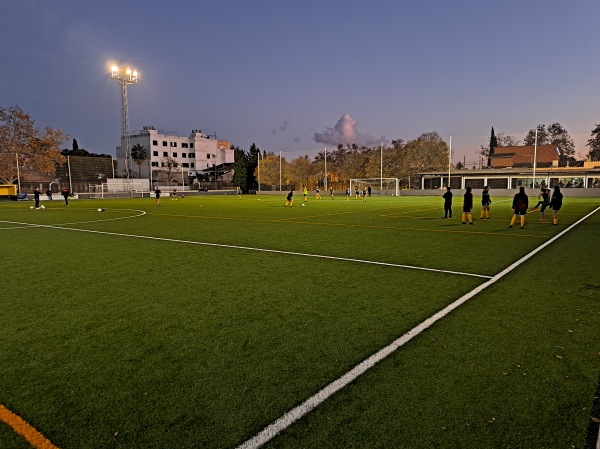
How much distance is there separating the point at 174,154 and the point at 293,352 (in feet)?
346

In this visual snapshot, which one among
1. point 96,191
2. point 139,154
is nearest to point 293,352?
point 96,191

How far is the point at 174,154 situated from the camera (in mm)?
102375

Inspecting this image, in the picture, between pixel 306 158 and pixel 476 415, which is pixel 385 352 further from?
pixel 306 158

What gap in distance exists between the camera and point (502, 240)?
40.9 feet

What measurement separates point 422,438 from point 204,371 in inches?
81.2

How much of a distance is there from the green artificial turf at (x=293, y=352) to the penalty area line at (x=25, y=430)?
0.15 feet

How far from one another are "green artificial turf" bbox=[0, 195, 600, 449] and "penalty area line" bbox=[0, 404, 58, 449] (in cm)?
4

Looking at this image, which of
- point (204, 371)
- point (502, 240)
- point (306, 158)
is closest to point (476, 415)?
point (204, 371)

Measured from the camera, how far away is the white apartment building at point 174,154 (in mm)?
96562

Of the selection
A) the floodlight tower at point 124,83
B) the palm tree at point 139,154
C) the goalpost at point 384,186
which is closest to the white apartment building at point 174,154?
the palm tree at point 139,154

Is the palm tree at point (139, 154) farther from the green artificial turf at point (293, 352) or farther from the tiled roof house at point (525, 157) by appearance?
the green artificial turf at point (293, 352)

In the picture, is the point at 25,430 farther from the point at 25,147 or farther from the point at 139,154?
the point at 139,154

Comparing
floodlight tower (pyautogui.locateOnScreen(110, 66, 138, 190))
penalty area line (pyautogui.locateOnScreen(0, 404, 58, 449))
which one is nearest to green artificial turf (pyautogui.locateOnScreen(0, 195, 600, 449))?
penalty area line (pyautogui.locateOnScreen(0, 404, 58, 449))

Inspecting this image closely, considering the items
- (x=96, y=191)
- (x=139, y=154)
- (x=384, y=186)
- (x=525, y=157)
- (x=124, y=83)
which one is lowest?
(x=96, y=191)
